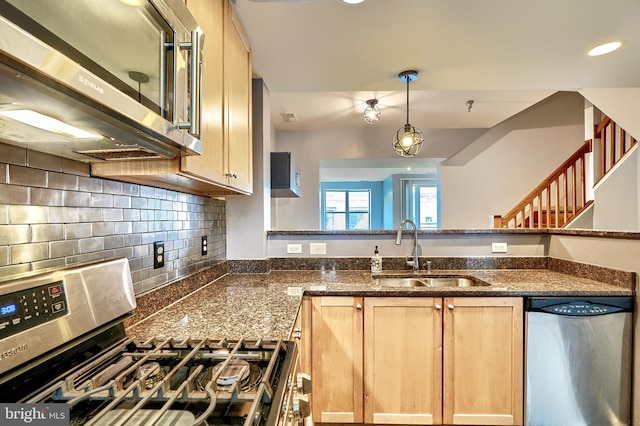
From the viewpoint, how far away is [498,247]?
233cm

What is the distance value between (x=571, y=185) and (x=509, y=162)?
30.4 inches

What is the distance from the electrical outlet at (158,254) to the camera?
134 centimetres

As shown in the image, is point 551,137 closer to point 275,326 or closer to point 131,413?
point 275,326

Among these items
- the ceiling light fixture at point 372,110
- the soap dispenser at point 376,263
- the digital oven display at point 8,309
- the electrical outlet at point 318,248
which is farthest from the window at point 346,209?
the digital oven display at point 8,309

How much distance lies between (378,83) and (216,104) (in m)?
1.44

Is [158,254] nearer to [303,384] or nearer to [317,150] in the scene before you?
[303,384]

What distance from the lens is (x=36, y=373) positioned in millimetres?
732

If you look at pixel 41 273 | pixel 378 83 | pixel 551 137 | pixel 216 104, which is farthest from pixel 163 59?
pixel 551 137

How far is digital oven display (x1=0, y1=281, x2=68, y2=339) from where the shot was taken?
0.67 m

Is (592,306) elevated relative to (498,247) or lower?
lower

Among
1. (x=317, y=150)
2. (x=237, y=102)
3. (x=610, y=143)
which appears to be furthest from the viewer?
(x=317, y=150)

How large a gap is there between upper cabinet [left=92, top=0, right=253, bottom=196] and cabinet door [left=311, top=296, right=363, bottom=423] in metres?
0.88

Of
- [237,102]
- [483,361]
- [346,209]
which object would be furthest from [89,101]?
[346,209]

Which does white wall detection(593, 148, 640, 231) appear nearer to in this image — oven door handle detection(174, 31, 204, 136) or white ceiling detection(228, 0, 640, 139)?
white ceiling detection(228, 0, 640, 139)
